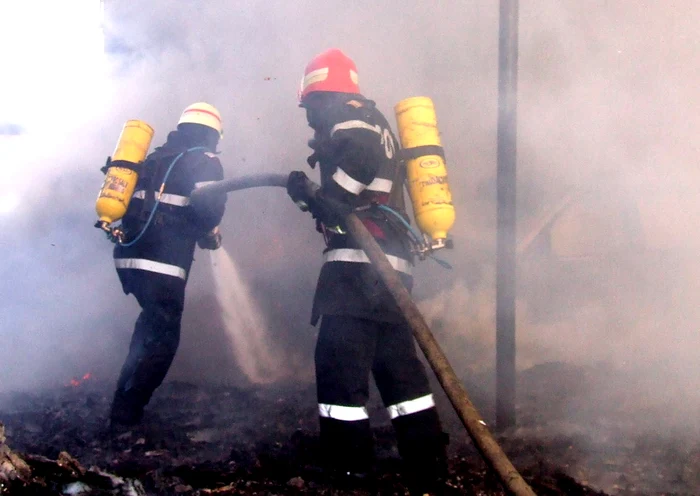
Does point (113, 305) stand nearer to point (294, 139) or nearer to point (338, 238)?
point (294, 139)

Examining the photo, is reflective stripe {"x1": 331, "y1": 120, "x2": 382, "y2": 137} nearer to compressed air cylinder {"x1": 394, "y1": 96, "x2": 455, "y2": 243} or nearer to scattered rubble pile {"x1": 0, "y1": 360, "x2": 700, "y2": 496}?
compressed air cylinder {"x1": 394, "y1": 96, "x2": 455, "y2": 243}

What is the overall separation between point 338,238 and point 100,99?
470 centimetres

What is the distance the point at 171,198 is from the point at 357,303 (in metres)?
1.78

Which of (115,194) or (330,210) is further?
(115,194)

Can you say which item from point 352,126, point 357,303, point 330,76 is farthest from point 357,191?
point 330,76

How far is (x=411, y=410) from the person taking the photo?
304 cm

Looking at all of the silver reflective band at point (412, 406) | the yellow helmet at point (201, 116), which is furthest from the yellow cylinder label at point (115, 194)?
the silver reflective band at point (412, 406)

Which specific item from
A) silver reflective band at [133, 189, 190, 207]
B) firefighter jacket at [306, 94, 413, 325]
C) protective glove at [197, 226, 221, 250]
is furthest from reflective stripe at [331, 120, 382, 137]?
protective glove at [197, 226, 221, 250]

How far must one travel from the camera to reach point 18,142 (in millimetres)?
7062

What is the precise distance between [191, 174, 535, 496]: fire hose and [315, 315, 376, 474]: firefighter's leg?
34 cm

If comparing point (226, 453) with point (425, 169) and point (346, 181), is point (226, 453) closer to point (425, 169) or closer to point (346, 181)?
point (346, 181)

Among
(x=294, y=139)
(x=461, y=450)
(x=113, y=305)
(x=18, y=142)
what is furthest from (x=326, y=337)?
(x=18, y=142)

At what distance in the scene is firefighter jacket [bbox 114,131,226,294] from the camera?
13.6 ft

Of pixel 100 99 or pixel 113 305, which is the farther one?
pixel 100 99
